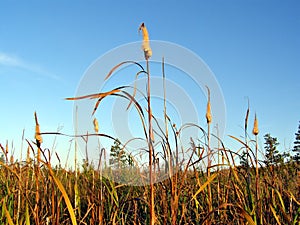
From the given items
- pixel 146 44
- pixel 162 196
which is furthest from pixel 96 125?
pixel 146 44

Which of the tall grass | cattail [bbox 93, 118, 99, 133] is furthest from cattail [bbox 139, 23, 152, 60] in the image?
cattail [bbox 93, 118, 99, 133]

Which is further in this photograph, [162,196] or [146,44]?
[162,196]

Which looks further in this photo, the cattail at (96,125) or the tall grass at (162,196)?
the cattail at (96,125)

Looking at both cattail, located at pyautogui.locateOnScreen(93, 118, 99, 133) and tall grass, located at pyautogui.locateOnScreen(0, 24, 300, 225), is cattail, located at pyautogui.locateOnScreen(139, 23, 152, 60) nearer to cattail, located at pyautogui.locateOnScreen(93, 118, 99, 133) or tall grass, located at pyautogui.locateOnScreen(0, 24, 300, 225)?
tall grass, located at pyautogui.locateOnScreen(0, 24, 300, 225)

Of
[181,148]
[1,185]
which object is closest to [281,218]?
[181,148]

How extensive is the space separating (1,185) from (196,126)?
84.6 inches

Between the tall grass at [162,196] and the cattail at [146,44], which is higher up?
the cattail at [146,44]

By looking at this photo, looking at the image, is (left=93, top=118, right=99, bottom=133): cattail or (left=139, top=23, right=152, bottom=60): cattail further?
(left=93, top=118, right=99, bottom=133): cattail

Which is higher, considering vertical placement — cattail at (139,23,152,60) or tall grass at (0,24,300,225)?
cattail at (139,23,152,60)

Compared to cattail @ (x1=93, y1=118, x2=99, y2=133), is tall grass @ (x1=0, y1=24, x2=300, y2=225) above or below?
below

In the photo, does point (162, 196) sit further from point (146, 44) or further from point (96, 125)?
point (146, 44)

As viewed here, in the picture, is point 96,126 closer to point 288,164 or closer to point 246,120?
point 246,120

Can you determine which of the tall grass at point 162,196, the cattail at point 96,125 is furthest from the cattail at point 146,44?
the cattail at point 96,125

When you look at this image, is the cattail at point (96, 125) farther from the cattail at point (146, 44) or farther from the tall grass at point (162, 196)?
the cattail at point (146, 44)
